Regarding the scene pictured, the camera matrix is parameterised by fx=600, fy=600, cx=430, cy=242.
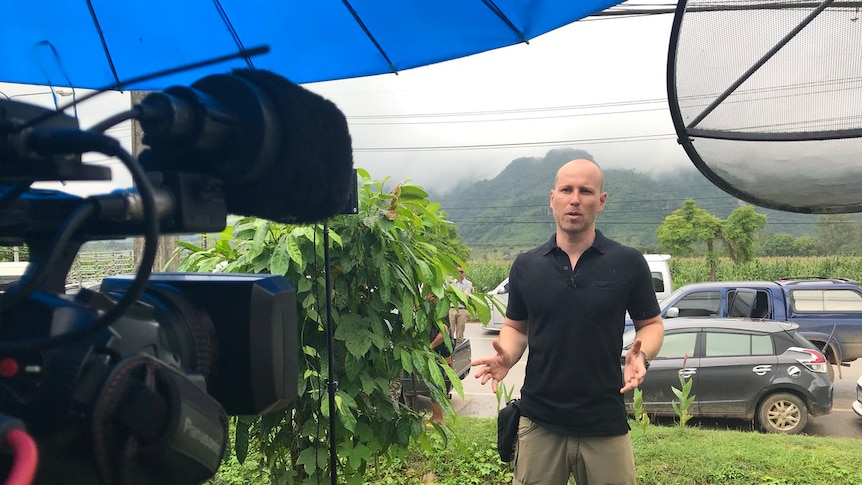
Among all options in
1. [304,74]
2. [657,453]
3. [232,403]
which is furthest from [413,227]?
[657,453]

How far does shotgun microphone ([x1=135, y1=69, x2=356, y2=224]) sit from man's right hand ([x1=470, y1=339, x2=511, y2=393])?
158 centimetres

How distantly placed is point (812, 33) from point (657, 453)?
3.51 m

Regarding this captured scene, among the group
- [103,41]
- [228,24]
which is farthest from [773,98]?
[103,41]

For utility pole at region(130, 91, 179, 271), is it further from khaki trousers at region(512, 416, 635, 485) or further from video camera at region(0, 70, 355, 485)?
khaki trousers at region(512, 416, 635, 485)

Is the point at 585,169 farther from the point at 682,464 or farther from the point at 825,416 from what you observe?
the point at 825,416

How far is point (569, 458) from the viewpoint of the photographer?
2.36 meters

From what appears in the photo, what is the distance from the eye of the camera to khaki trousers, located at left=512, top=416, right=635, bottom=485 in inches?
91.0

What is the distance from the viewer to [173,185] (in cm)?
79

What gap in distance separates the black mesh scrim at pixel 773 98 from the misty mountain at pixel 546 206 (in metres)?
70.7

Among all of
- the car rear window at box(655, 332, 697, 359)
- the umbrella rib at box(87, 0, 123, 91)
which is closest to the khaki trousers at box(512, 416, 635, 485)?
the umbrella rib at box(87, 0, 123, 91)

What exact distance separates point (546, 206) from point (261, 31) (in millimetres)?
90970

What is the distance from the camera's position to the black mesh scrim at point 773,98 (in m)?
1.97

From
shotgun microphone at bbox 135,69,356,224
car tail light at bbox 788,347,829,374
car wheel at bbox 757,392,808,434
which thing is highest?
shotgun microphone at bbox 135,69,356,224

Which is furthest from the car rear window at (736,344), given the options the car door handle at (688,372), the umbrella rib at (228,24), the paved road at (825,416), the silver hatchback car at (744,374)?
the umbrella rib at (228,24)
